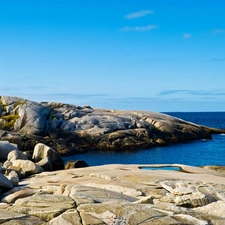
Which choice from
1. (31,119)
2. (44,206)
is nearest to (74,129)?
(31,119)

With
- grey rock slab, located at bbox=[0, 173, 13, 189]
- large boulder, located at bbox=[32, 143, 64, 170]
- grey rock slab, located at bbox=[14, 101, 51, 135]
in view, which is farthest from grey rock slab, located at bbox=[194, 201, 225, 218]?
grey rock slab, located at bbox=[14, 101, 51, 135]

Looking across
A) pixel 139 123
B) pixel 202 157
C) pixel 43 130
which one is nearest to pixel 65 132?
pixel 43 130

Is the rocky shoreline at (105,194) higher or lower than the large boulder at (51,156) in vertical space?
higher

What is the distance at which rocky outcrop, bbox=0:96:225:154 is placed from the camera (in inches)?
2212

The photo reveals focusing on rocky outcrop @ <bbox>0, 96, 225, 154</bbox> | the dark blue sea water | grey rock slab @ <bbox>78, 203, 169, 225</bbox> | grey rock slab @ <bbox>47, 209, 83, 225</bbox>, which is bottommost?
the dark blue sea water

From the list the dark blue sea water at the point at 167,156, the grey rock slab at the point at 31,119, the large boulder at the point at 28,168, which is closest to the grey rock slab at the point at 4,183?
the large boulder at the point at 28,168

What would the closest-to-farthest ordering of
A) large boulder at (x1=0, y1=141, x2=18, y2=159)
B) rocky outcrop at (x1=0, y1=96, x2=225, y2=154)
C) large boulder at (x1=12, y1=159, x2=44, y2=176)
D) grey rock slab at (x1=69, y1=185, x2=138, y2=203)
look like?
grey rock slab at (x1=69, y1=185, x2=138, y2=203)
large boulder at (x1=12, y1=159, x2=44, y2=176)
large boulder at (x1=0, y1=141, x2=18, y2=159)
rocky outcrop at (x1=0, y1=96, x2=225, y2=154)

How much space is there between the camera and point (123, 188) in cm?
1772

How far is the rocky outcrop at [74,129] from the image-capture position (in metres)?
56.2

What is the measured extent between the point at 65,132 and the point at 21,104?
25.9ft

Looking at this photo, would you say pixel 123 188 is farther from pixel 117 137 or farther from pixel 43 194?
pixel 117 137

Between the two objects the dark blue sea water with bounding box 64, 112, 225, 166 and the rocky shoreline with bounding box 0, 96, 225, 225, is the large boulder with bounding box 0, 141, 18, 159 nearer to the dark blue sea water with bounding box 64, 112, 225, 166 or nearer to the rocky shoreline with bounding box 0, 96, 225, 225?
the rocky shoreline with bounding box 0, 96, 225, 225

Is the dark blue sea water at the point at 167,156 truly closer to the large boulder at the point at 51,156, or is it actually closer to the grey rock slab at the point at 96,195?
the large boulder at the point at 51,156

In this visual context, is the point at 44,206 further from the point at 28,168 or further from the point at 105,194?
the point at 28,168
